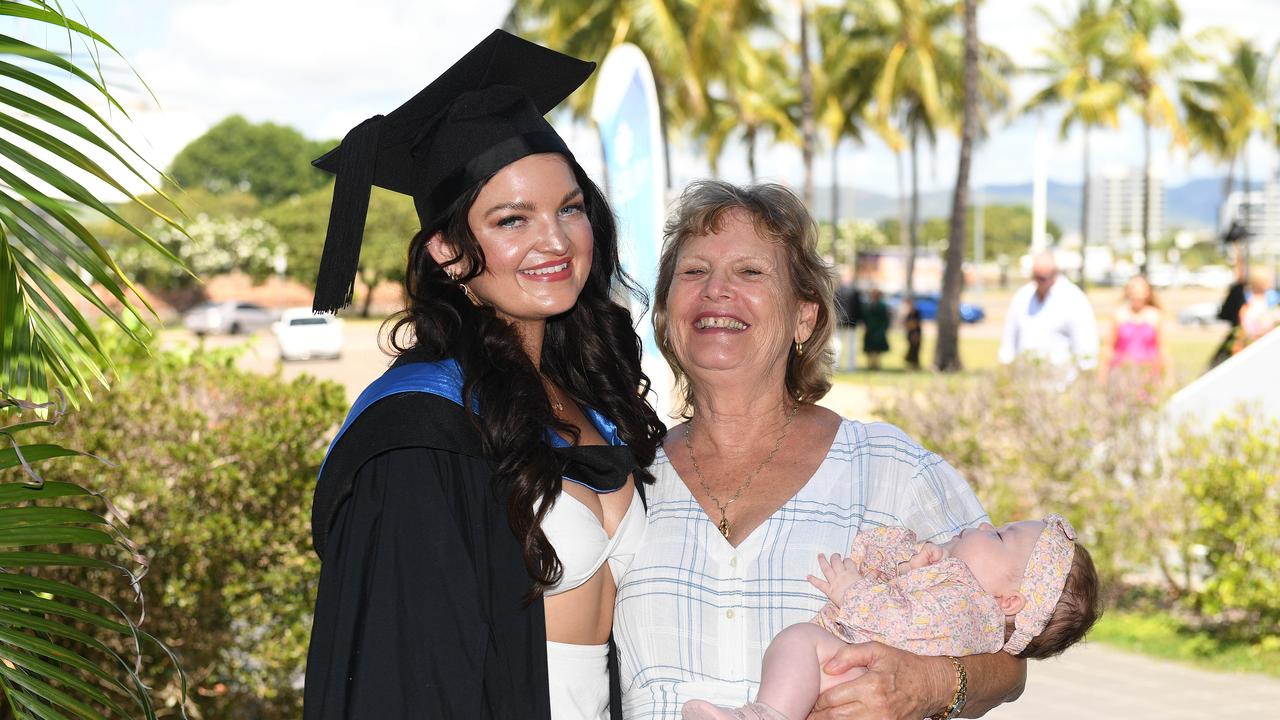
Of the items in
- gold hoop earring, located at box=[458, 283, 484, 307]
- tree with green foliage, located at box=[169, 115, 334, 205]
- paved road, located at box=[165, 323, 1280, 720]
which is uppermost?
tree with green foliage, located at box=[169, 115, 334, 205]

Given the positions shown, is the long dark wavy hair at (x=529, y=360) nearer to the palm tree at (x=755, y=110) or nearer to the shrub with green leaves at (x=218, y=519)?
the shrub with green leaves at (x=218, y=519)

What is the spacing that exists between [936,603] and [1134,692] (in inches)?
179

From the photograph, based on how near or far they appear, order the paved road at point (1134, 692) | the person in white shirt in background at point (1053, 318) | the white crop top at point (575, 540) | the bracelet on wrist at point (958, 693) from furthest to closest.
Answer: the person in white shirt in background at point (1053, 318), the paved road at point (1134, 692), the bracelet on wrist at point (958, 693), the white crop top at point (575, 540)

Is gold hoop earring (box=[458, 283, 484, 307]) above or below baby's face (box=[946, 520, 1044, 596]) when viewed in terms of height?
above

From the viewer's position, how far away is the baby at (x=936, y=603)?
2.47 meters

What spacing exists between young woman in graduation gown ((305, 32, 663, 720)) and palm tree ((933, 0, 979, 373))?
25.7 m

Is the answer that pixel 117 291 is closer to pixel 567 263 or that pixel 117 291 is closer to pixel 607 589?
pixel 567 263

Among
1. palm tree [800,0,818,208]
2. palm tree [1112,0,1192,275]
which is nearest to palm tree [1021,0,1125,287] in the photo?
palm tree [1112,0,1192,275]

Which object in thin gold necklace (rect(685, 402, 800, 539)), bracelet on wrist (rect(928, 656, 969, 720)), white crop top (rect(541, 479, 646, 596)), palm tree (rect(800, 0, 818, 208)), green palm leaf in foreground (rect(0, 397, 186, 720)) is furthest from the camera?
A: palm tree (rect(800, 0, 818, 208))

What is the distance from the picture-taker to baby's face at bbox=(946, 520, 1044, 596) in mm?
2664

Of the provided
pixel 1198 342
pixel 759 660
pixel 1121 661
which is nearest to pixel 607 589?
pixel 759 660

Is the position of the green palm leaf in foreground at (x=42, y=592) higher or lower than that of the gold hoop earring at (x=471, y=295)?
lower

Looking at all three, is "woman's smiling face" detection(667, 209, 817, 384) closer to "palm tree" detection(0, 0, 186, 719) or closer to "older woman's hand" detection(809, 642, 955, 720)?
"older woman's hand" detection(809, 642, 955, 720)

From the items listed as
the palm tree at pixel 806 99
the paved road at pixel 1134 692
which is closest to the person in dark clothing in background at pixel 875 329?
the palm tree at pixel 806 99
